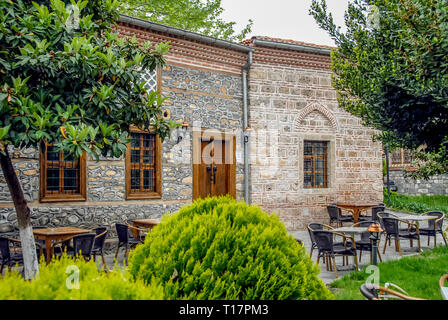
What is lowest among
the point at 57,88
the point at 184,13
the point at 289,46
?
the point at 57,88

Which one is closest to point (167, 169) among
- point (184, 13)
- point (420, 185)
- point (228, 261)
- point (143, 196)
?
point (143, 196)

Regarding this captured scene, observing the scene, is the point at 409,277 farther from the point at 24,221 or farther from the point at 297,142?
the point at 297,142

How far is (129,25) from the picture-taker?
30.2 ft

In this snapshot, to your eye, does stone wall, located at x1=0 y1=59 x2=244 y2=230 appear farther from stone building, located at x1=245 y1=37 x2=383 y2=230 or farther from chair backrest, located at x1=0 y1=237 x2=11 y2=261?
chair backrest, located at x1=0 y1=237 x2=11 y2=261

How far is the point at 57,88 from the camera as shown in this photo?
4785 mm

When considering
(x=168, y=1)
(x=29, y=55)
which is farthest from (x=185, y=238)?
(x=168, y=1)

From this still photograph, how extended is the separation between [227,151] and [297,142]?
7.56ft

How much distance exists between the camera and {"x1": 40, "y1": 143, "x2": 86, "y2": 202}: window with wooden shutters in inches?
321

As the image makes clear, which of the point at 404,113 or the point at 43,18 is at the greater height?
the point at 43,18

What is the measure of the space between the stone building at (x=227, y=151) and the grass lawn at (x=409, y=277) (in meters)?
4.85

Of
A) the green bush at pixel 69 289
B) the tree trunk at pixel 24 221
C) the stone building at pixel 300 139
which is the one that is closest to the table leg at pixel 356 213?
the stone building at pixel 300 139

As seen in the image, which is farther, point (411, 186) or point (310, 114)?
point (411, 186)
